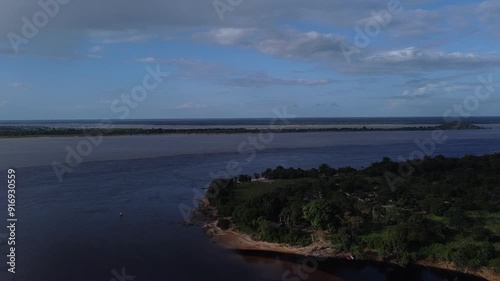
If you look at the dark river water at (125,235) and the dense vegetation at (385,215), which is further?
the dense vegetation at (385,215)

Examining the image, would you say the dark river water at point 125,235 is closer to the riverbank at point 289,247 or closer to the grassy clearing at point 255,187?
the riverbank at point 289,247

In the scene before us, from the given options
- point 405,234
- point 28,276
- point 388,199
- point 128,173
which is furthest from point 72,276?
point 128,173

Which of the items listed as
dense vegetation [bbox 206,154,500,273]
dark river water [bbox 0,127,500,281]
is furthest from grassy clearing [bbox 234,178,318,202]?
dark river water [bbox 0,127,500,281]

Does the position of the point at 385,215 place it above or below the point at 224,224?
above

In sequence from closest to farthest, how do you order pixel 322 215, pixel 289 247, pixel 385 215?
pixel 289 247 < pixel 322 215 < pixel 385 215

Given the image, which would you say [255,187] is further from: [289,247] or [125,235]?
[125,235]

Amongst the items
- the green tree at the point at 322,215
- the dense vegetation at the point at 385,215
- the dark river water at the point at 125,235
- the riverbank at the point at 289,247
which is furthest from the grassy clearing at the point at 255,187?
the green tree at the point at 322,215

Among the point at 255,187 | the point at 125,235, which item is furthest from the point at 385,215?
the point at 125,235

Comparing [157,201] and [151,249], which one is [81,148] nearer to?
[157,201]

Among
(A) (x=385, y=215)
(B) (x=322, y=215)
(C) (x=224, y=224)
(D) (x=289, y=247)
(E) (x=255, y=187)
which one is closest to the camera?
(D) (x=289, y=247)

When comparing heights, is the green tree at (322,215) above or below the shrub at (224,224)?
above
